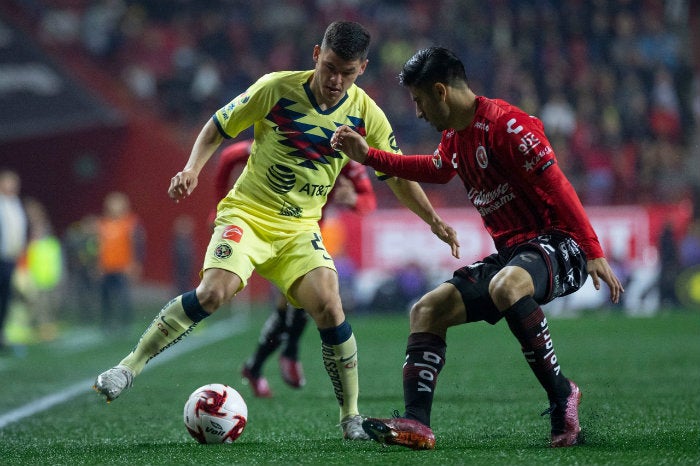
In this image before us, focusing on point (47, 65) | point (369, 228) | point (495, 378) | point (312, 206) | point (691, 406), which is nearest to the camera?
point (312, 206)

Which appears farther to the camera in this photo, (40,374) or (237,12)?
(237,12)

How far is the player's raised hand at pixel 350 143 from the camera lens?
16.7 ft

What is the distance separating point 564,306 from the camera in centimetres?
1722

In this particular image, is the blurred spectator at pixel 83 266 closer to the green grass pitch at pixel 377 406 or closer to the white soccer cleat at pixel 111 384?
the green grass pitch at pixel 377 406

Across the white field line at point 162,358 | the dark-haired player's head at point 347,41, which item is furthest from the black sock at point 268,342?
the dark-haired player's head at point 347,41

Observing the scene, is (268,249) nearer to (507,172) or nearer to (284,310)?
(507,172)

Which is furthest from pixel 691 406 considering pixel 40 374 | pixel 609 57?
pixel 609 57

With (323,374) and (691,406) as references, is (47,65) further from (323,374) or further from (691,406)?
(691,406)

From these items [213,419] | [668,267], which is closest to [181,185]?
[213,419]

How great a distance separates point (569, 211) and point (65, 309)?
17.1m

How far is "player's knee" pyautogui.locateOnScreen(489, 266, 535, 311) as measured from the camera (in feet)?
15.6

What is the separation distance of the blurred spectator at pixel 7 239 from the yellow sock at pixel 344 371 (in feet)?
25.2

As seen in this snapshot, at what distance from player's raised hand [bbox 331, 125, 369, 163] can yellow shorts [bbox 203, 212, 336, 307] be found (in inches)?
29.1

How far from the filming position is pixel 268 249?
5.66m
